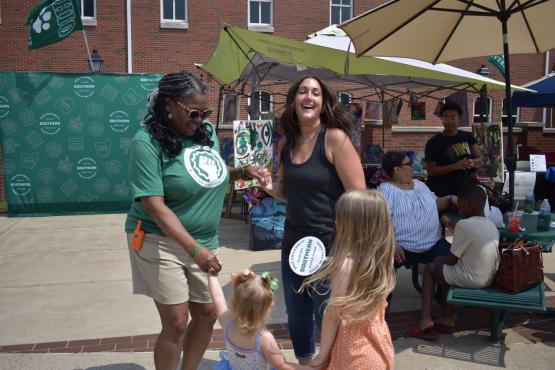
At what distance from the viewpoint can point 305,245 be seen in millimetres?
2562

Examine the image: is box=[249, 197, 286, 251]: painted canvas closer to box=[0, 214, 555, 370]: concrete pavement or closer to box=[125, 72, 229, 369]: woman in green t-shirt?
box=[0, 214, 555, 370]: concrete pavement

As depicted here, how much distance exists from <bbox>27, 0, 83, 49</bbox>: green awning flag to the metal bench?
9.77m

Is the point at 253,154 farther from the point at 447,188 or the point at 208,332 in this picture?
the point at 208,332

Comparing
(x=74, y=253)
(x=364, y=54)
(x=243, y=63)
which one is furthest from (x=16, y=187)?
(x=364, y=54)

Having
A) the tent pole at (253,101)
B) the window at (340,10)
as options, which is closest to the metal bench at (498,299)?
the tent pole at (253,101)

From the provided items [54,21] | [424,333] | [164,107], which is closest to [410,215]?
[424,333]

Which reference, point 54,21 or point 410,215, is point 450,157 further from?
point 54,21

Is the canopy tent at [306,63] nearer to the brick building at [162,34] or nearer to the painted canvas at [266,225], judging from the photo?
the painted canvas at [266,225]

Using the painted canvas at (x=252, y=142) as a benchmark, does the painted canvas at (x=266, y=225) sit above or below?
below

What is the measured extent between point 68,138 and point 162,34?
7911 millimetres

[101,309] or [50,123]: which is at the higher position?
[50,123]

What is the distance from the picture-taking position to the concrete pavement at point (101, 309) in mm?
3520

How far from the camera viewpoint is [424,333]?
3842 millimetres

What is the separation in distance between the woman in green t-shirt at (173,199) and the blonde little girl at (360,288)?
604 millimetres
